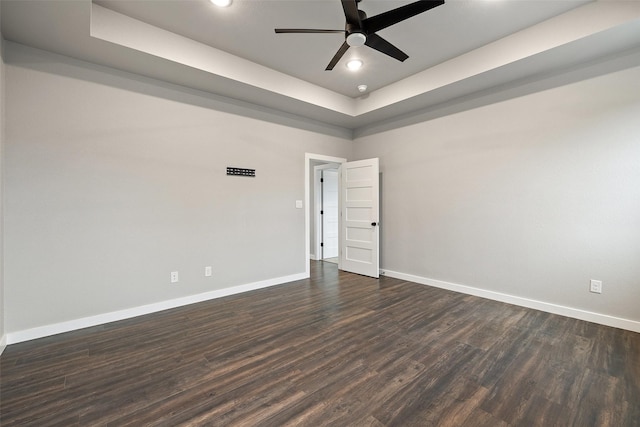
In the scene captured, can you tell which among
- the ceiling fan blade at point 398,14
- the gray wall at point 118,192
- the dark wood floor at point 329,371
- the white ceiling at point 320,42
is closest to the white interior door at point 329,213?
the gray wall at point 118,192

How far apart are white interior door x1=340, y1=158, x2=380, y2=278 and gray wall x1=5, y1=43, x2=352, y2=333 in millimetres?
1630

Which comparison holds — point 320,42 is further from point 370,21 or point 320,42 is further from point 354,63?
point 370,21

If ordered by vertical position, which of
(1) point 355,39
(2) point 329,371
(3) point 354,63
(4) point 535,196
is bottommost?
(2) point 329,371

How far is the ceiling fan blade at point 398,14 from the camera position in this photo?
6.31ft

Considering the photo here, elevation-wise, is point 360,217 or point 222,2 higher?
point 222,2

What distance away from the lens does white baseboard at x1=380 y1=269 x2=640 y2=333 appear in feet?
9.19

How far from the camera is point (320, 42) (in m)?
3.08

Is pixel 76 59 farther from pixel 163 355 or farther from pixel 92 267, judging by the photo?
pixel 163 355

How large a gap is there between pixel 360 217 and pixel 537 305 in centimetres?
277

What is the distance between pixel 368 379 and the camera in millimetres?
1981

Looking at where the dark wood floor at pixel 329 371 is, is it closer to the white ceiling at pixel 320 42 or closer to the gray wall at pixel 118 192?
the gray wall at pixel 118 192

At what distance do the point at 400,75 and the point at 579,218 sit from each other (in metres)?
2.84

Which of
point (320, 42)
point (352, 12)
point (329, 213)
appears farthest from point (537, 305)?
point (329, 213)

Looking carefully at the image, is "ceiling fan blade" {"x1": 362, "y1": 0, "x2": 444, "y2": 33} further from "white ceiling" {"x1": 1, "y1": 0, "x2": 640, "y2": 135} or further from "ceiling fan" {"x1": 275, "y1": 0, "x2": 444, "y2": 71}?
"white ceiling" {"x1": 1, "y1": 0, "x2": 640, "y2": 135}
